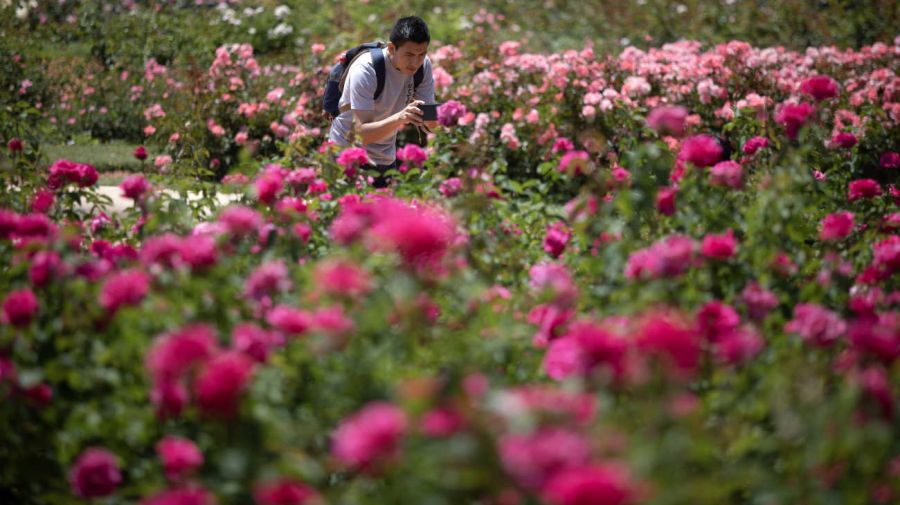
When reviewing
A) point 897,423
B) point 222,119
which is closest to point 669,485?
point 897,423

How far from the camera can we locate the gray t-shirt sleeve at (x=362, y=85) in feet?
12.7

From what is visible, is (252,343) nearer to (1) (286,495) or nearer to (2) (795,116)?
(1) (286,495)

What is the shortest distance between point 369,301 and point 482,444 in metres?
0.53

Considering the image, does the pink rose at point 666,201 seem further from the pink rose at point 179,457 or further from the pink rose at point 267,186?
the pink rose at point 179,457

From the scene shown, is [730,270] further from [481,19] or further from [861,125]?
[481,19]

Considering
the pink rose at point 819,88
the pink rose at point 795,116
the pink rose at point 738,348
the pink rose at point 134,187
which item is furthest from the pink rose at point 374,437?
the pink rose at point 819,88

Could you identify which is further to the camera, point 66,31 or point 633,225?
point 66,31

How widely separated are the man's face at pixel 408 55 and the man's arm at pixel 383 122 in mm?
166

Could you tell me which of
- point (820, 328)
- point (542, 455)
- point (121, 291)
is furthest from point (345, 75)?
point (542, 455)

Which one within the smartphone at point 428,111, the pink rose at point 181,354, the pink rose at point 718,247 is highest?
the smartphone at point 428,111

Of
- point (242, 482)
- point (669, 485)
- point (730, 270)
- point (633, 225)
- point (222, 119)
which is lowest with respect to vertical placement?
point (669, 485)

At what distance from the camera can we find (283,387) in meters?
1.94

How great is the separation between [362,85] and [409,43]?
25 centimetres

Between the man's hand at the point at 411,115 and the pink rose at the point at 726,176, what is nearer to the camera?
the pink rose at the point at 726,176
